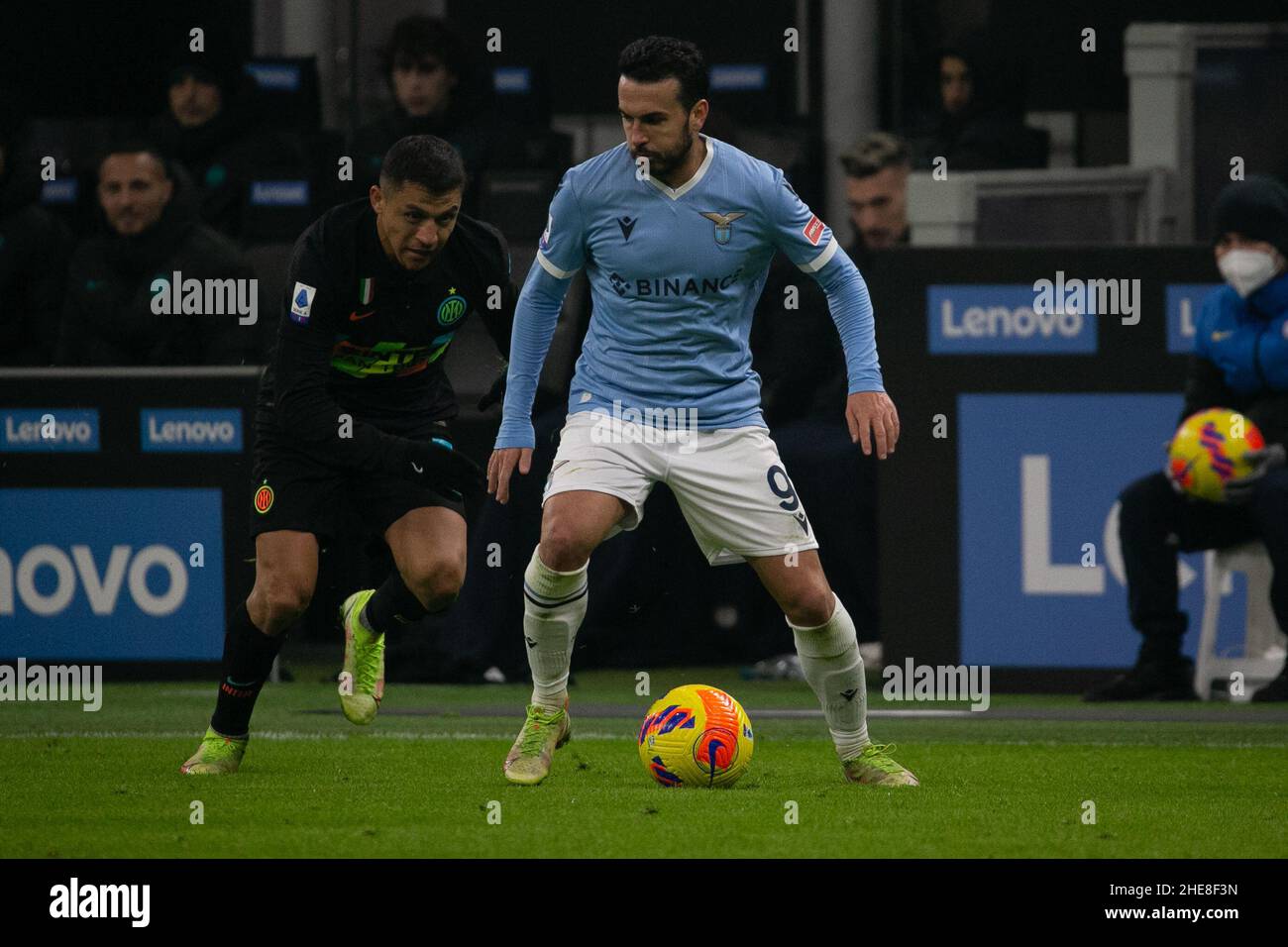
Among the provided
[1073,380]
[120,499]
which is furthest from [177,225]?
[1073,380]

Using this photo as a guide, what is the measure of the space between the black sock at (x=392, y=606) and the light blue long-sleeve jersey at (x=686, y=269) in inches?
51.9

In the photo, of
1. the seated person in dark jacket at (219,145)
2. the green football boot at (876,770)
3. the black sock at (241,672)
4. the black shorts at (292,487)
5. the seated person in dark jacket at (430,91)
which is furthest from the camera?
the seated person in dark jacket at (219,145)

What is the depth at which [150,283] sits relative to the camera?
36.6 feet

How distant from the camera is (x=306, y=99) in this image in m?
13.8

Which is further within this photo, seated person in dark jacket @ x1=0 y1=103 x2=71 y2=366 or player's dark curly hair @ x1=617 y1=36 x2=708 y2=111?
seated person in dark jacket @ x1=0 y1=103 x2=71 y2=366

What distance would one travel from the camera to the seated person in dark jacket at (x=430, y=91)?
479 inches

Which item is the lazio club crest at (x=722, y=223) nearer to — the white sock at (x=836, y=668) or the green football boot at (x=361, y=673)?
the white sock at (x=836, y=668)

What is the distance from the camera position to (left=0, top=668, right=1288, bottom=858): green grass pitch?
6.13 m

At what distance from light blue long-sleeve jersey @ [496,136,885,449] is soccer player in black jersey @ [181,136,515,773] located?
53cm

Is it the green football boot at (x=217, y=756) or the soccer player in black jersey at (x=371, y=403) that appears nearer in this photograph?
the soccer player in black jersey at (x=371, y=403)

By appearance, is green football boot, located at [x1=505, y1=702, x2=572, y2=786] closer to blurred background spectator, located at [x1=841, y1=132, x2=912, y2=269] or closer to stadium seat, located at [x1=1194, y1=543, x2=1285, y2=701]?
stadium seat, located at [x1=1194, y1=543, x2=1285, y2=701]

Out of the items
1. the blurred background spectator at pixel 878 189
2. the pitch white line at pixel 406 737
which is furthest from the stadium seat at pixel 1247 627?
the blurred background spectator at pixel 878 189

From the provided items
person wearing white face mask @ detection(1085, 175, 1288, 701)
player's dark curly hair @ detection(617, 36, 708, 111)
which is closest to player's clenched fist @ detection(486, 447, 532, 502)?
player's dark curly hair @ detection(617, 36, 708, 111)

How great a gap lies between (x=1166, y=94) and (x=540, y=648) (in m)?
6.19
